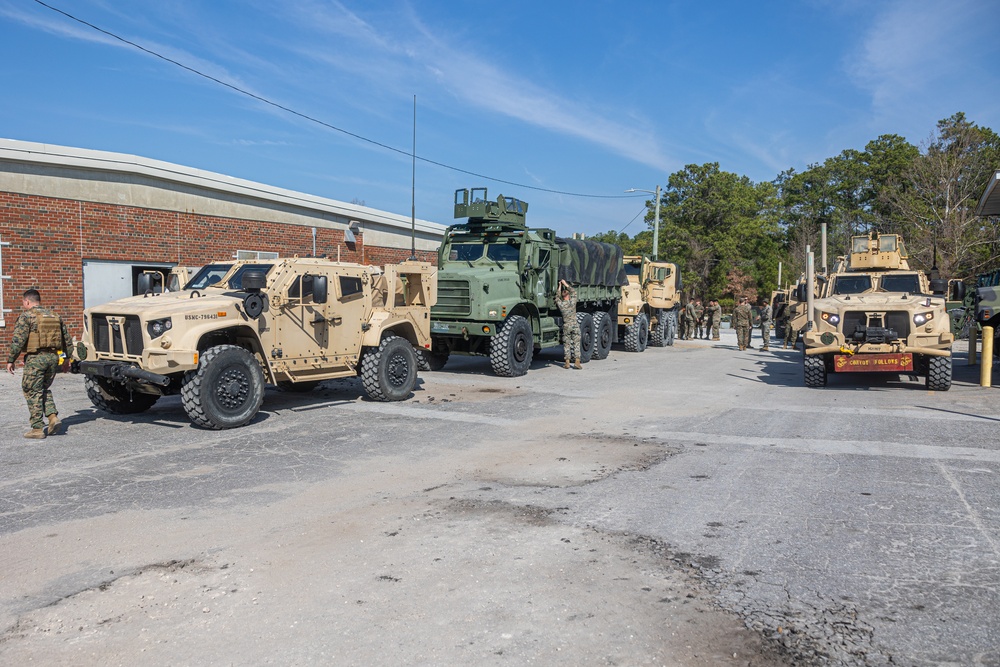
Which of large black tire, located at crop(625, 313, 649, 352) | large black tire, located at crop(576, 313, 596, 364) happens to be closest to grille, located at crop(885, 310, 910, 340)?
large black tire, located at crop(576, 313, 596, 364)

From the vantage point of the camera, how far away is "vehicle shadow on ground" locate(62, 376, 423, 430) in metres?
9.01

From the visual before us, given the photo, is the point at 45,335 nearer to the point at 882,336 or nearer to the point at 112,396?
the point at 112,396

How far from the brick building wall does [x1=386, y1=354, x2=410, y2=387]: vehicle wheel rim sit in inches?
308

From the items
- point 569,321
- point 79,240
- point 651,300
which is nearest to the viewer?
point 79,240

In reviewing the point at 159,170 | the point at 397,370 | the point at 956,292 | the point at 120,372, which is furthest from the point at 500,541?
the point at 159,170

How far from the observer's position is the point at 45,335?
7.79 m

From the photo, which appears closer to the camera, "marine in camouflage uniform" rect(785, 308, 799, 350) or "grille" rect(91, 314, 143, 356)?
"grille" rect(91, 314, 143, 356)

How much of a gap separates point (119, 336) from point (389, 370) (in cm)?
360

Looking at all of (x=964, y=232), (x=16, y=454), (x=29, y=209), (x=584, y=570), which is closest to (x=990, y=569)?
(x=584, y=570)

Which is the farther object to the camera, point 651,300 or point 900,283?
point 651,300

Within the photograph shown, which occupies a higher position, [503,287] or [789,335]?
[503,287]

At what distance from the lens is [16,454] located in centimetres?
723

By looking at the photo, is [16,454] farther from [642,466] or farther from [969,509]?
[969,509]

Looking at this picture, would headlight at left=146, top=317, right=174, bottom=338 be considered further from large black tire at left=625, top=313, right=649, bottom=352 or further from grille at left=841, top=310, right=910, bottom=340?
large black tire at left=625, top=313, right=649, bottom=352
